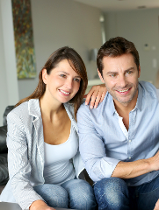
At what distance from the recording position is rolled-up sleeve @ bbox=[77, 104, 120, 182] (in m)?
1.49

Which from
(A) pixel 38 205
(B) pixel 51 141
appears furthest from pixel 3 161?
(A) pixel 38 205

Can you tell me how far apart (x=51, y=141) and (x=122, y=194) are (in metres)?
0.53

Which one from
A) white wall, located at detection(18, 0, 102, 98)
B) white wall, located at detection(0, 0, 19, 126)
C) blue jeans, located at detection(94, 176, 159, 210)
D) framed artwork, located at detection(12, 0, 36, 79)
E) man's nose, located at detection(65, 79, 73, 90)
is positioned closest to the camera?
blue jeans, located at detection(94, 176, 159, 210)

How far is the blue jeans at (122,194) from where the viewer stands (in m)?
1.41

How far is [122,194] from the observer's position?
1431mm

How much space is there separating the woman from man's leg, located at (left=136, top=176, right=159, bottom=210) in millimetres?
282

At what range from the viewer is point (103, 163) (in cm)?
149

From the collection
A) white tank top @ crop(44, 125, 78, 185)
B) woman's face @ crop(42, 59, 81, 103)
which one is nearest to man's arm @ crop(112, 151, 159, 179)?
white tank top @ crop(44, 125, 78, 185)

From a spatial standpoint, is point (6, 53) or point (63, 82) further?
point (6, 53)

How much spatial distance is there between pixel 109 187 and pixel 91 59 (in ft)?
20.5

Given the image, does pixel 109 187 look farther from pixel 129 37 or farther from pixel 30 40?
pixel 129 37

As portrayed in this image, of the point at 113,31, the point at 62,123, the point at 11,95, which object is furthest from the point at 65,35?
the point at 62,123

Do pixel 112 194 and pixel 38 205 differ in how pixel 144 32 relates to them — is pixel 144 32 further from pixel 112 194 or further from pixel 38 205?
pixel 38 205

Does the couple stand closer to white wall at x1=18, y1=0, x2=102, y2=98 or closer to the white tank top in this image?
the white tank top
